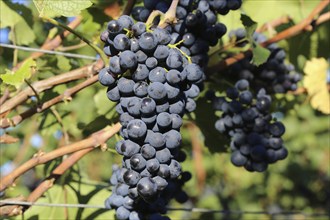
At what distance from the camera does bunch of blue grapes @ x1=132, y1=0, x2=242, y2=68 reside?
1.32 metres

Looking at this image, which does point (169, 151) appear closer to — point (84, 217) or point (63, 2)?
point (63, 2)

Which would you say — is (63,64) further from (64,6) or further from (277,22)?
(277,22)

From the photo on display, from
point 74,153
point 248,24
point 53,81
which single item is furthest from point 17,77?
point 248,24

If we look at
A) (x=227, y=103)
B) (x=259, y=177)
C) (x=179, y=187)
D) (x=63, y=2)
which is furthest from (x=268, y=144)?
(x=259, y=177)

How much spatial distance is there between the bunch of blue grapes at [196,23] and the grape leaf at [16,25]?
0.63 m

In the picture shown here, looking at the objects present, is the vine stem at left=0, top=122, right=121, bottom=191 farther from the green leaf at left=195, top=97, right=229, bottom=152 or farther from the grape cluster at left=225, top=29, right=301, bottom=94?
the grape cluster at left=225, top=29, right=301, bottom=94

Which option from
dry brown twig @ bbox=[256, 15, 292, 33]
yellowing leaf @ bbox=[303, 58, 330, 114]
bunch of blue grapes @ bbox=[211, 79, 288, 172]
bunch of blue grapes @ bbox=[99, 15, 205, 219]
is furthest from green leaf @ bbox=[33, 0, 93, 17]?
yellowing leaf @ bbox=[303, 58, 330, 114]

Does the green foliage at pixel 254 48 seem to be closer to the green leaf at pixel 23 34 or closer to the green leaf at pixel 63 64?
the green leaf at pixel 63 64

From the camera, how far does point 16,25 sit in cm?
193

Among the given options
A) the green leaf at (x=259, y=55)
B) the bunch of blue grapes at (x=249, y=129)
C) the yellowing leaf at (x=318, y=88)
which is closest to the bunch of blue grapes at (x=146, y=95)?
the green leaf at (x=259, y=55)

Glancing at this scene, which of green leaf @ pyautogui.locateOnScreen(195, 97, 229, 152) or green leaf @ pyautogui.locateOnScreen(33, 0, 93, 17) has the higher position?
green leaf @ pyautogui.locateOnScreen(33, 0, 93, 17)

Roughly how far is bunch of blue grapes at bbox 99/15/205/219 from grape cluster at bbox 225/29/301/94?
61cm

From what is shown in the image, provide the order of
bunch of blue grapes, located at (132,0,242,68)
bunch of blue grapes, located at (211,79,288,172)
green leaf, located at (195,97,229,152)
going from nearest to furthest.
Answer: bunch of blue grapes, located at (132,0,242,68) < bunch of blue grapes, located at (211,79,288,172) < green leaf, located at (195,97,229,152)

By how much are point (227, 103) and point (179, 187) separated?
0.31m
